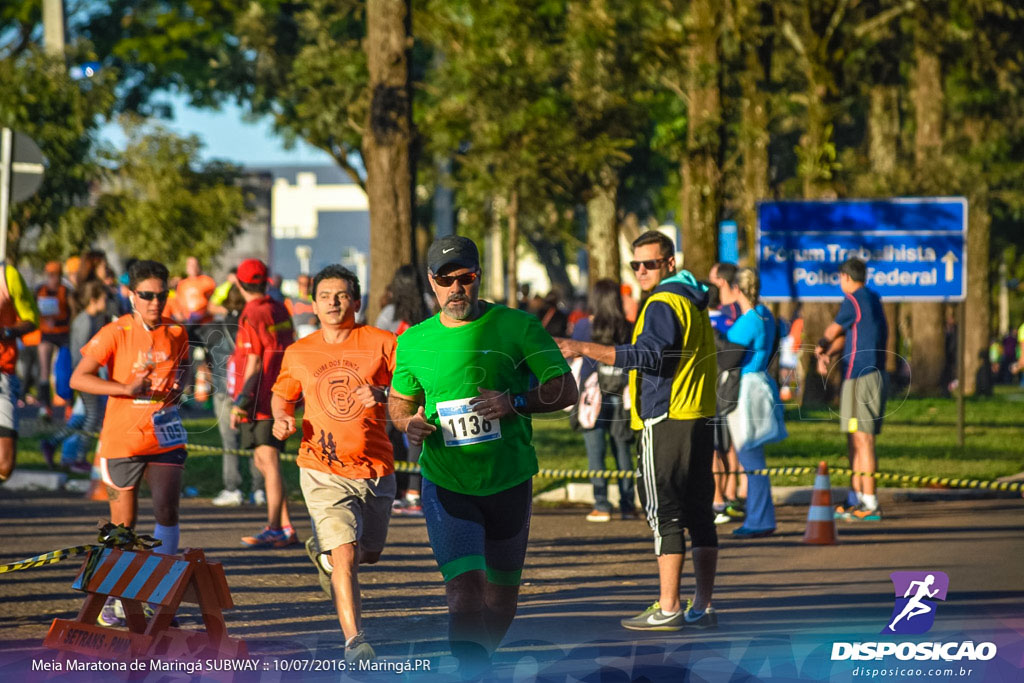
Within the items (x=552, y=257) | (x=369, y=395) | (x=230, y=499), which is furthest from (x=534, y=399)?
(x=552, y=257)

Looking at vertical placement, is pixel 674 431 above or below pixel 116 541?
above

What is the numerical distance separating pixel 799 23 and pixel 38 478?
14.7 meters

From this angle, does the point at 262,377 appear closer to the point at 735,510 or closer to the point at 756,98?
the point at 735,510

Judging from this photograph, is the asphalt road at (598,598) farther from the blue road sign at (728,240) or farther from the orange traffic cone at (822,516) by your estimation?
the blue road sign at (728,240)

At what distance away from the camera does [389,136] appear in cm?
1594

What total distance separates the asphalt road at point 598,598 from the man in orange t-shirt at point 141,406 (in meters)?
0.77

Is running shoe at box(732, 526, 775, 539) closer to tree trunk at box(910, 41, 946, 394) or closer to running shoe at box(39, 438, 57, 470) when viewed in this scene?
running shoe at box(39, 438, 57, 470)

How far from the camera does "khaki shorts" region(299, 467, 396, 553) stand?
692 centimetres

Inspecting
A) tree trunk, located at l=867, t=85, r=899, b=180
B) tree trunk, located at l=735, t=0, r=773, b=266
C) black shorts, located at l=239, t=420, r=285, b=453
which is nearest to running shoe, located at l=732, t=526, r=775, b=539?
black shorts, located at l=239, t=420, r=285, b=453

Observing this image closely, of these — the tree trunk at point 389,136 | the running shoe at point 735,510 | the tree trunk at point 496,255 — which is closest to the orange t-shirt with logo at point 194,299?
the tree trunk at point 389,136

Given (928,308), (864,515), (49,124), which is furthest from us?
(928,308)

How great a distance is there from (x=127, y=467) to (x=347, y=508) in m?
1.49

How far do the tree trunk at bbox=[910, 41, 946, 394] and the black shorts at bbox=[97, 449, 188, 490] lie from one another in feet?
75.5

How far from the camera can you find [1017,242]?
137 ft
